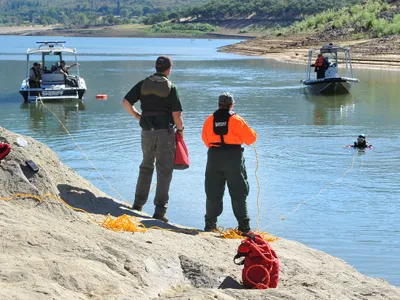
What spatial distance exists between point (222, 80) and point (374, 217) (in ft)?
87.4

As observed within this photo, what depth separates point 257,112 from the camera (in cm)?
2353

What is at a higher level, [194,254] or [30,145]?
[30,145]

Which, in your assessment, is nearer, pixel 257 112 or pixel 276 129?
pixel 276 129

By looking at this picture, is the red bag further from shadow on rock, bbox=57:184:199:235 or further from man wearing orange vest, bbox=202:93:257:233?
shadow on rock, bbox=57:184:199:235

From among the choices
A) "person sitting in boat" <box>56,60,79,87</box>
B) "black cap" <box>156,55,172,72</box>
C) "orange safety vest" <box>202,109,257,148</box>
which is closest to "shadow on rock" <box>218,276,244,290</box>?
"orange safety vest" <box>202,109,257,148</box>

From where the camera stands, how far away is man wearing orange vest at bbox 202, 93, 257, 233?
26.3 ft

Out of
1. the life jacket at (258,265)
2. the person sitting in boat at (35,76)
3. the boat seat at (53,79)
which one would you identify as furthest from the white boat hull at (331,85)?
the life jacket at (258,265)

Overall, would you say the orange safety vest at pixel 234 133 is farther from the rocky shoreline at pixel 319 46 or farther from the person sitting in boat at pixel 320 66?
the rocky shoreline at pixel 319 46

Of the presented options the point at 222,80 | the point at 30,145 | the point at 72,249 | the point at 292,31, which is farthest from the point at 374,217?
the point at 292,31

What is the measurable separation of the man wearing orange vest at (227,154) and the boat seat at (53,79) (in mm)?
18838

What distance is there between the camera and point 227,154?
812 centimetres

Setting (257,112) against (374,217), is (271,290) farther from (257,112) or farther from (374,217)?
(257,112)

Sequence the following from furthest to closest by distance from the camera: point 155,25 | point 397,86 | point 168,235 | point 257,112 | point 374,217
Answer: point 155,25 < point 397,86 < point 257,112 < point 374,217 < point 168,235

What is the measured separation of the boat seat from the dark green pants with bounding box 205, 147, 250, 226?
18799mm
